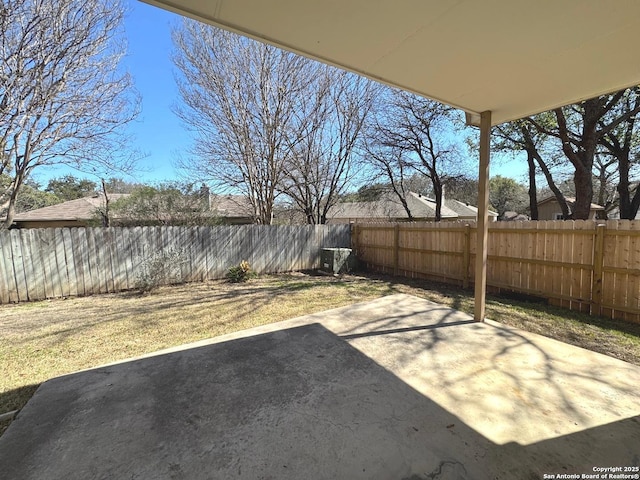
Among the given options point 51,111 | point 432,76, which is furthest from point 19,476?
point 51,111

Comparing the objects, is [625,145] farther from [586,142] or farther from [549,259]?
[549,259]

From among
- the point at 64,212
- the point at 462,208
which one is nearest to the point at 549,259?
the point at 64,212

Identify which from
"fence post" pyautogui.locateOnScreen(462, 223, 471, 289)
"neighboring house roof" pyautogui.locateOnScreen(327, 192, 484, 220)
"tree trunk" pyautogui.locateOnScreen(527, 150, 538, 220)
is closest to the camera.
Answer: "fence post" pyautogui.locateOnScreen(462, 223, 471, 289)

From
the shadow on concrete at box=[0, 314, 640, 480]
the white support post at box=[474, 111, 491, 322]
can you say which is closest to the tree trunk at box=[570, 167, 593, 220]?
the white support post at box=[474, 111, 491, 322]

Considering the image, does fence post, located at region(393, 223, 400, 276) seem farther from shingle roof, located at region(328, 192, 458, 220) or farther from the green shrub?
shingle roof, located at region(328, 192, 458, 220)

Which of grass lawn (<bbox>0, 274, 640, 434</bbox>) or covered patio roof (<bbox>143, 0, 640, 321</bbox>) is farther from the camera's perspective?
grass lawn (<bbox>0, 274, 640, 434</bbox>)

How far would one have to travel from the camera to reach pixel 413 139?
13625 millimetres

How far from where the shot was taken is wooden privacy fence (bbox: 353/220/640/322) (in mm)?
4152

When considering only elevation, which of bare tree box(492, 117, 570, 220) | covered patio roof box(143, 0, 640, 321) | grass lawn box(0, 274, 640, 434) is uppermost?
bare tree box(492, 117, 570, 220)

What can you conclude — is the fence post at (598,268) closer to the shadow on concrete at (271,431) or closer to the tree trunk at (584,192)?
the shadow on concrete at (271,431)

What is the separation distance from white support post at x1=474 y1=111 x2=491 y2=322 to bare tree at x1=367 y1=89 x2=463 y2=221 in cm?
904

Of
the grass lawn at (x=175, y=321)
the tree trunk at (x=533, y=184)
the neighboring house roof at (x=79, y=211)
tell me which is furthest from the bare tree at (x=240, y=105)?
the tree trunk at (x=533, y=184)

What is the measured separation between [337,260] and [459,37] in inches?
263

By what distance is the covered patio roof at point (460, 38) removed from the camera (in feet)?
5.77
